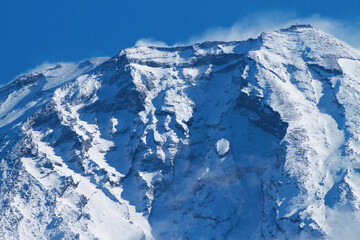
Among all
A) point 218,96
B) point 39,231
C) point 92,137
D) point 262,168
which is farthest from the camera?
point 218,96

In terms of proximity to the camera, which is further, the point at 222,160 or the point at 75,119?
the point at 75,119

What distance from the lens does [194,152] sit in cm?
16938

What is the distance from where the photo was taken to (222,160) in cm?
16362

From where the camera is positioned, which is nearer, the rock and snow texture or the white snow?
the rock and snow texture

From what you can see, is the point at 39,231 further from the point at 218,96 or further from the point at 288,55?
the point at 288,55

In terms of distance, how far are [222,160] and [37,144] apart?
35.3 metres

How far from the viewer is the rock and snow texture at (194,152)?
492 ft

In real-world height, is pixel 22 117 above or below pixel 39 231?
above

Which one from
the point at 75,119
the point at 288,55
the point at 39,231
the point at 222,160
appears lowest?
the point at 39,231

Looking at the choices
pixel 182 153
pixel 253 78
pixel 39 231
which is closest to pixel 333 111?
pixel 253 78

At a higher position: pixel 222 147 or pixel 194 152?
pixel 222 147

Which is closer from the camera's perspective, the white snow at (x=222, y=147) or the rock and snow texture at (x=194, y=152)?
the rock and snow texture at (x=194, y=152)

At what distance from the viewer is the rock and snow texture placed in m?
150

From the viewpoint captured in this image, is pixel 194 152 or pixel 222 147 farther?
pixel 194 152
